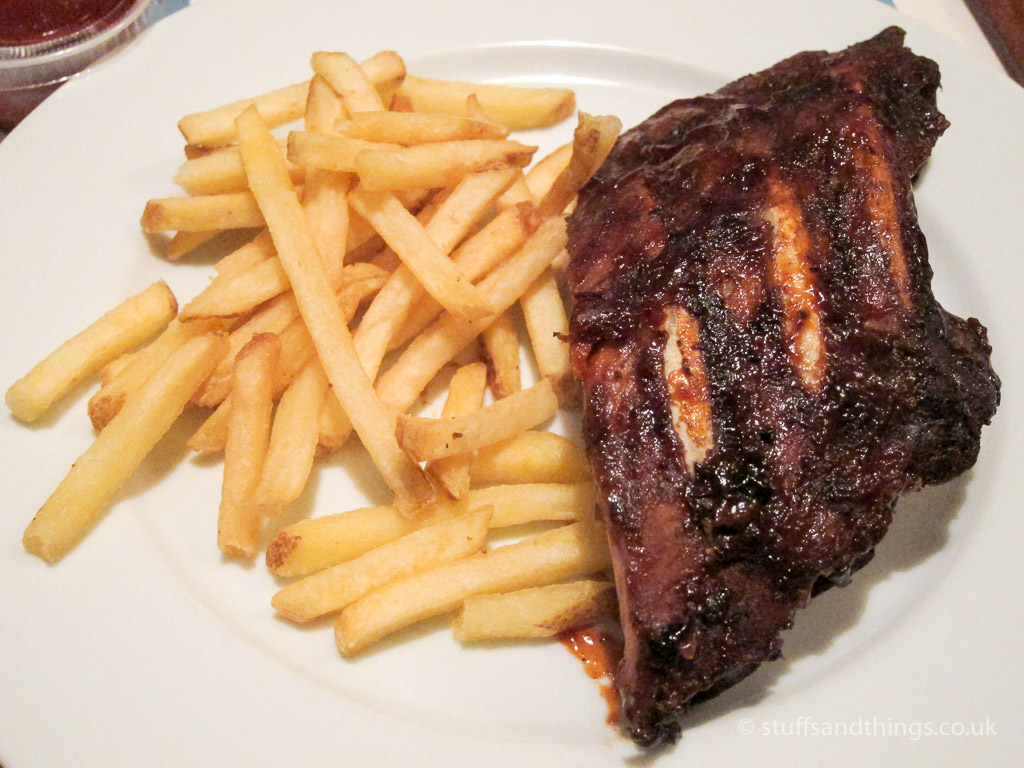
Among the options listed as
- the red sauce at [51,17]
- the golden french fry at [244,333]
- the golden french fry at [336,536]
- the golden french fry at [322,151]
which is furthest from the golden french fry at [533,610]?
the red sauce at [51,17]

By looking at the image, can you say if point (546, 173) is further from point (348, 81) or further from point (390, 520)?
point (390, 520)

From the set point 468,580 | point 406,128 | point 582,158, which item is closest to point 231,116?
point 406,128

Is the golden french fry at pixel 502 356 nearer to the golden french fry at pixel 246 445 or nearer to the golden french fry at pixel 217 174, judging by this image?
the golden french fry at pixel 246 445

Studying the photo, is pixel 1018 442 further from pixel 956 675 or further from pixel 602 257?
pixel 602 257

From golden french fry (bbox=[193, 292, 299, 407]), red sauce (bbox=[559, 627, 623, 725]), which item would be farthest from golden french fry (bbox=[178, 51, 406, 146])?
red sauce (bbox=[559, 627, 623, 725])

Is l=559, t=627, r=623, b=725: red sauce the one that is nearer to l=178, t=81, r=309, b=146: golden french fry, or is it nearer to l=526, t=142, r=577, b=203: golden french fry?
l=526, t=142, r=577, b=203: golden french fry
